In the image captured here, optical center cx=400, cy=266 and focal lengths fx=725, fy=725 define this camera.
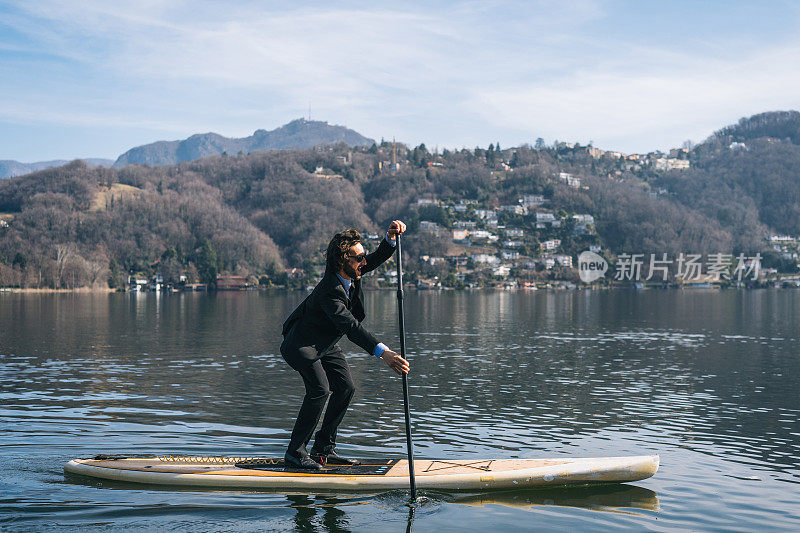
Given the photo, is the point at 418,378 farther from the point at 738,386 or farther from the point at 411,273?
the point at 411,273

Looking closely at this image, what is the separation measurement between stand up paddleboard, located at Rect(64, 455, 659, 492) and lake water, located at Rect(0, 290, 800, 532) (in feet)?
0.67

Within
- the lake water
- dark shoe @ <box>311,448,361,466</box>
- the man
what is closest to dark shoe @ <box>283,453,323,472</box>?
the man

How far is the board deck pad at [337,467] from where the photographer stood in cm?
1116

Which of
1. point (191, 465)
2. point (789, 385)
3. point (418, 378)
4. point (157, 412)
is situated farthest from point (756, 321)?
point (191, 465)

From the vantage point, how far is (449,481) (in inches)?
441

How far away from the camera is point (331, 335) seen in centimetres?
Result: 1094

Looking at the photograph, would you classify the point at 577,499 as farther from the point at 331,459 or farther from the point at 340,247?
the point at 340,247

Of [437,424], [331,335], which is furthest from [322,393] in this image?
[437,424]

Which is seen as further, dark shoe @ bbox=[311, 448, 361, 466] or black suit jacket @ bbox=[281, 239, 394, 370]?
dark shoe @ bbox=[311, 448, 361, 466]

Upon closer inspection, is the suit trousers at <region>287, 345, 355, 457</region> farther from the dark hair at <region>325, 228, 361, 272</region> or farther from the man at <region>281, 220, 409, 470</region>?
the dark hair at <region>325, 228, 361, 272</region>

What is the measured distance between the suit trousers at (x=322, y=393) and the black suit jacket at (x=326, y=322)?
214mm

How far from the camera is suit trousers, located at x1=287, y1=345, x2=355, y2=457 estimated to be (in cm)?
1090

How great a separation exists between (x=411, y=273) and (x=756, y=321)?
407 feet

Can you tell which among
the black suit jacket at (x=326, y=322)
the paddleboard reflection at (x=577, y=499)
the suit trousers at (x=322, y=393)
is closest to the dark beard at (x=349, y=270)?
the black suit jacket at (x=326, y=322)
